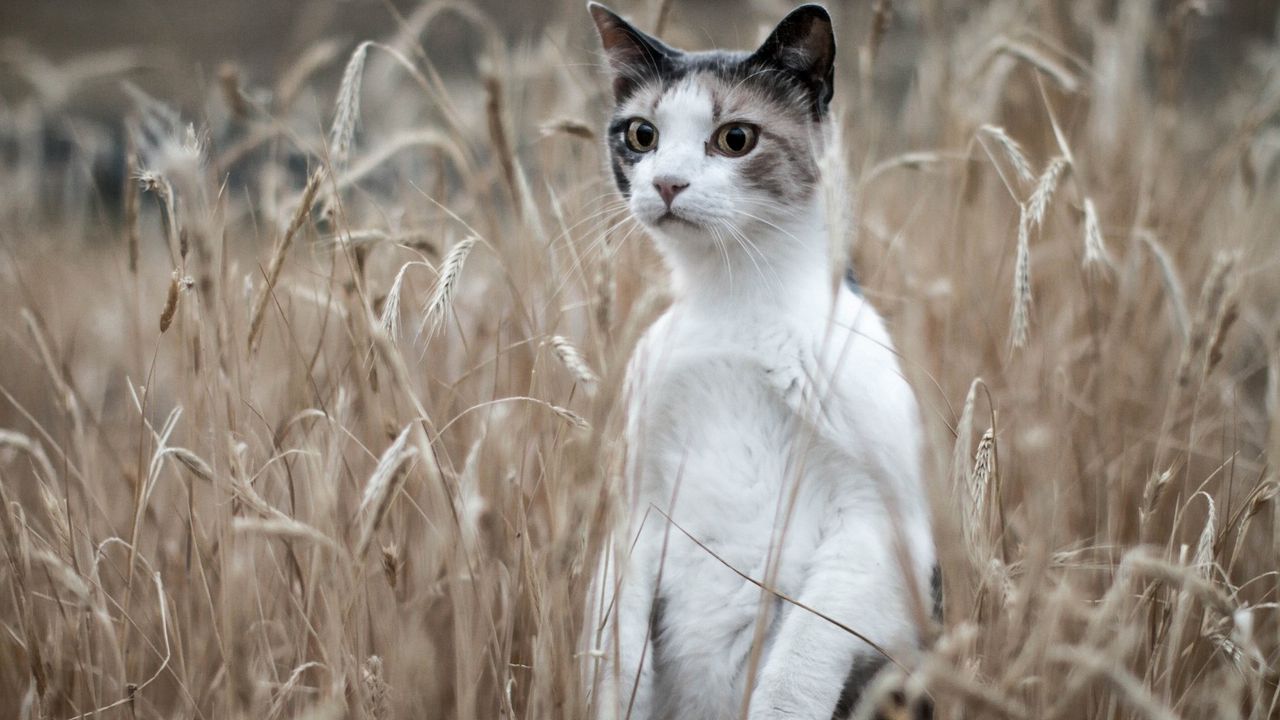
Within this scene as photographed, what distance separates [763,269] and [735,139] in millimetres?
287

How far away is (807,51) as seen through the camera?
1.93 m

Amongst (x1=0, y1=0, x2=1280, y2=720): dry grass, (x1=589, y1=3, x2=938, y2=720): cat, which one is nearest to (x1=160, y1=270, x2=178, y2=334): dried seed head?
(x1=0, y1=0, x2=1280, y2=720): dry grass

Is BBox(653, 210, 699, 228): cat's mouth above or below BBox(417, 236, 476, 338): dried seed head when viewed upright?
above

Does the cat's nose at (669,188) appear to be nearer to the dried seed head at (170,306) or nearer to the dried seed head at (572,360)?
the dried seed head at (572,360)

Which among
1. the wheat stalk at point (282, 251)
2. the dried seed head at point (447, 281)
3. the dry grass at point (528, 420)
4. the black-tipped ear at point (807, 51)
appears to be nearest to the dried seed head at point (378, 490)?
the dry grass at point (528, 420)

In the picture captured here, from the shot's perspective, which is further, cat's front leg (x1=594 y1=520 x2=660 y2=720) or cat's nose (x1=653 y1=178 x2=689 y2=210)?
cat's nose (x1=653 y1=178 x2=689 y2=210)

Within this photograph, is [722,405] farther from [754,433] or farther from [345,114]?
[345,114]

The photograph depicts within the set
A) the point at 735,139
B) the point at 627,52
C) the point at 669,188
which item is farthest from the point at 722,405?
the point at 627,52

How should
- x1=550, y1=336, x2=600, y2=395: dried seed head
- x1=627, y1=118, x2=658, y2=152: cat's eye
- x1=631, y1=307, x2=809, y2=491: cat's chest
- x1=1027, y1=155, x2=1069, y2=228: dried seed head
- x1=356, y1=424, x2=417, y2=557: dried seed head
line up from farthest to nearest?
1. x1=627, y1=118, x2=658, y2=152: cat's eye
2. x1=631, y1=307, x2=809, y2=491: cat's chest
3. x1=1027, y1=155, x2=1069, y2=228: dried seed head
4. x1=550, y1=336, x2=600, y2=395: dried seed head
5. x1=356, y1=424, x2=417, y2=557: dried seed head

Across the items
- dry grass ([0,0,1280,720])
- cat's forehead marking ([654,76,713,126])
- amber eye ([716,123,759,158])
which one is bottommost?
dry grass ([0,0,1280,720])

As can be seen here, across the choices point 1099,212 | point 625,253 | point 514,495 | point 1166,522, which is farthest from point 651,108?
point 1099,212

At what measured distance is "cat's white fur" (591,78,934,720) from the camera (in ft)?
5.11

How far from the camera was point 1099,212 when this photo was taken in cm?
292

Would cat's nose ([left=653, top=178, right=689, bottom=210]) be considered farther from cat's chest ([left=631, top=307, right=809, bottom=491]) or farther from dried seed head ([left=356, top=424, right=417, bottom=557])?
dried seed head ([left=356, top=424, right=417, bottom=557])
